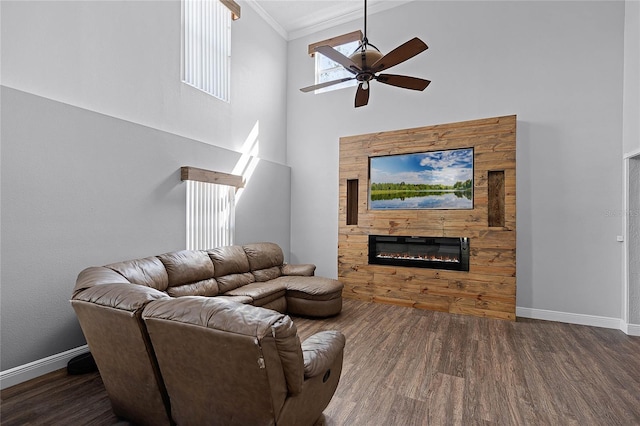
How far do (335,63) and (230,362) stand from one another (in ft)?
19.8

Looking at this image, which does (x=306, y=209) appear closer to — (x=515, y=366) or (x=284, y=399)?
(x=515, y=366)

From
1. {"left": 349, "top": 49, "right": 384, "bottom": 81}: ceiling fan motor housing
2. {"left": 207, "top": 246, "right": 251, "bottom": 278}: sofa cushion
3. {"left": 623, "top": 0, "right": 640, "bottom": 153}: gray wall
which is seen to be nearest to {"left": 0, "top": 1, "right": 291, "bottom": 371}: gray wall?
{"left": 207, "top": 246, "right": 251, "bottom": 278}: sofa cushion

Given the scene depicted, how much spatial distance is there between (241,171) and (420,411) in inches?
169

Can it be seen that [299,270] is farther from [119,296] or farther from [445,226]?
[119,296]

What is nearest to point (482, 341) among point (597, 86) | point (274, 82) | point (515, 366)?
point (515, 366)

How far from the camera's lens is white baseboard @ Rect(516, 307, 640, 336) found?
12.9ft

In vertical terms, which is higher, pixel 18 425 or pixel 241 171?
pixel 241 171

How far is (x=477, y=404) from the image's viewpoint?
7.88ft

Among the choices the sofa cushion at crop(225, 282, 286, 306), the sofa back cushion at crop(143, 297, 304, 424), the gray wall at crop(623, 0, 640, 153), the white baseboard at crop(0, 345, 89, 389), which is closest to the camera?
the sofa back cushion at crop(143, 297, 304, 424)

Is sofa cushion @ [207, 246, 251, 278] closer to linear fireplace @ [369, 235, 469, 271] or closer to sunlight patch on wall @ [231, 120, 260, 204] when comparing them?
sunlight patch on wall @ [231, 120, 260, 204]

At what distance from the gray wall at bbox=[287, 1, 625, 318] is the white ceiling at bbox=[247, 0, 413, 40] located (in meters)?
0.56

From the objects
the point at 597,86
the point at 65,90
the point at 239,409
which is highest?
the point at 597,86

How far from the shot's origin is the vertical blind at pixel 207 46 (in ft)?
14.8

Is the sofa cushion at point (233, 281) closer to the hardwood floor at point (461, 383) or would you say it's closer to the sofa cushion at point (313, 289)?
the sofa cushion at point (313, 289)
